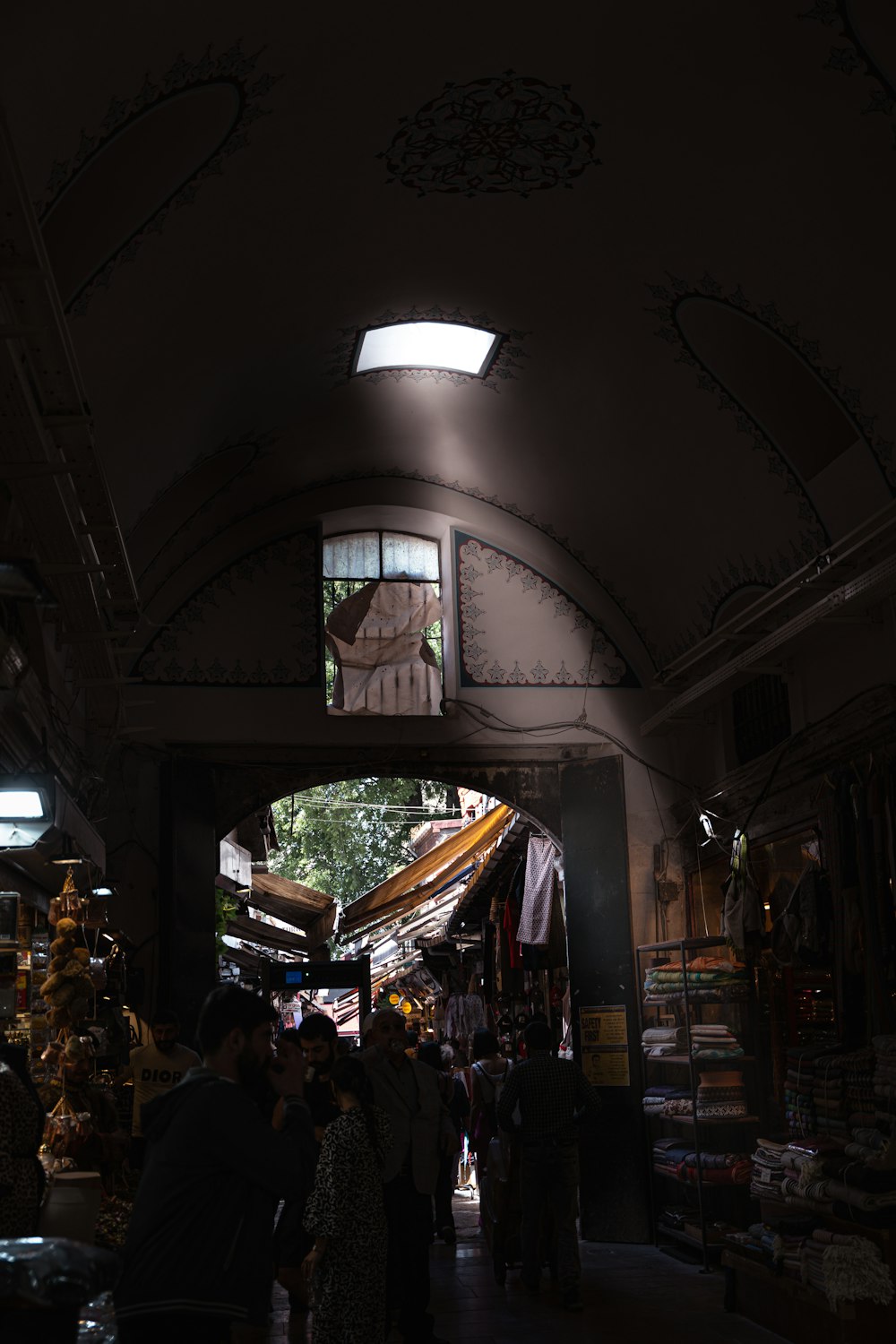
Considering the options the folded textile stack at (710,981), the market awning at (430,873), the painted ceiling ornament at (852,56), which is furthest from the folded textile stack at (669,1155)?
the painted ceiling ornament at (852,56)

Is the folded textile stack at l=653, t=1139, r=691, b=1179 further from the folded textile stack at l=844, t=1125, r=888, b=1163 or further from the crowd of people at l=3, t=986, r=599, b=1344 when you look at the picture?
the folded textile stack at l=844, t=1125, r=888, b=1163

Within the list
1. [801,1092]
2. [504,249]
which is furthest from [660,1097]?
[504,249]

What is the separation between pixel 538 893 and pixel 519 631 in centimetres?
248

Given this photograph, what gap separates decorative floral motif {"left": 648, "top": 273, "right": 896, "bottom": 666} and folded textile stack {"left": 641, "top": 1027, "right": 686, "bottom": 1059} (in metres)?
2.76

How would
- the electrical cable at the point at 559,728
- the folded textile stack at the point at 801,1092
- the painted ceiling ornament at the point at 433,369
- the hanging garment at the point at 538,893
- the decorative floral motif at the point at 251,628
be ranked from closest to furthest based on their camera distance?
the folded textile stack at the point at 801,1092 → the painted ceiling ornament at the point at 433,369 → the decorative floral motif at the point at 251,628 → the electrical cable at the point at 559,728 → the hanging garment at the point at 538,893

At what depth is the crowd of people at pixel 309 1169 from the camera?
2.87 metres

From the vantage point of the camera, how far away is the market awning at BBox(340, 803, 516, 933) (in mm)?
13219

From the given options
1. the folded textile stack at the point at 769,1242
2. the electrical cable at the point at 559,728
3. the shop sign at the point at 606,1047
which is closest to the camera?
the folded textile stack at the point at 769,1242

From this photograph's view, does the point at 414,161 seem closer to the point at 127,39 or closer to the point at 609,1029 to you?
the point at 127,39

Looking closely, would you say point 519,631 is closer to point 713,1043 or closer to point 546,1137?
point 713,1043

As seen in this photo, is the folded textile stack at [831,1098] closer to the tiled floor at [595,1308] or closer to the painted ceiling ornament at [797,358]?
the tiled floor at [595,1308]

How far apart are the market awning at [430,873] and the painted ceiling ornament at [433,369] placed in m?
5.54

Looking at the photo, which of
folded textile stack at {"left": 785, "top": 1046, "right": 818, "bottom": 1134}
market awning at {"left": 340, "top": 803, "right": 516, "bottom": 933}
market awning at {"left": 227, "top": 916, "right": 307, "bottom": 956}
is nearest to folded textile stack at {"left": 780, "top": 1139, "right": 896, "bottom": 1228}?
folded textile stack at {"left": 785, "top": 1046, "right": 818, "bottom": 1134}

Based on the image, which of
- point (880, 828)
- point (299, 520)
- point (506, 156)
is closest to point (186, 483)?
point (299, 520)
